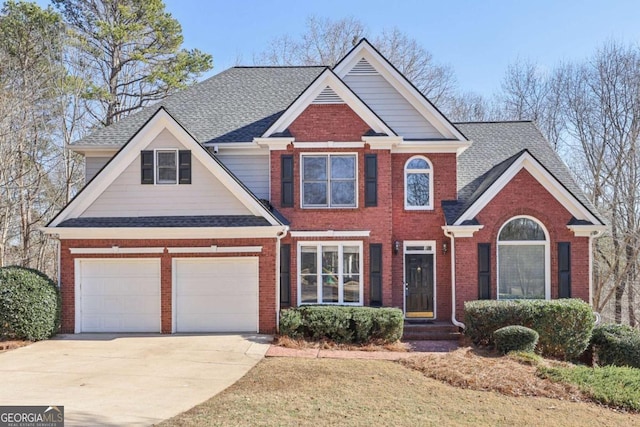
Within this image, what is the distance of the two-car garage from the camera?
12805 mm

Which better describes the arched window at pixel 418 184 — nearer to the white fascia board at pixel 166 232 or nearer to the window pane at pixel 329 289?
the window pane at pixel 329 289

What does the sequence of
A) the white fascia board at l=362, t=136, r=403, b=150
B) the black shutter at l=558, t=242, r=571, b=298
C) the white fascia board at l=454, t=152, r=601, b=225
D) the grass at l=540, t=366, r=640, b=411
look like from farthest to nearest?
the white fascia board at l=362, t=136, r=403, b=150 → the black shutter at l=558, t=242, r=571, b=298 → the white fascia board at l=454, t=152, r=601, b=225 → the grass at l=540, t=366, r=640, b=411

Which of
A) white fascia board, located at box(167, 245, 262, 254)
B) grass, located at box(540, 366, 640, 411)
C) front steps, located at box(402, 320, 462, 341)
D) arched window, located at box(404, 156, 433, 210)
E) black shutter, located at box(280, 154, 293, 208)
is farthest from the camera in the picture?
arched window, located at box(404, 156, 433, 210)

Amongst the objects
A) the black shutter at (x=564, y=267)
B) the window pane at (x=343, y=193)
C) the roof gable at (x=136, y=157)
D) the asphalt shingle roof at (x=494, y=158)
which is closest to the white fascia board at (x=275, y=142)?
the roof gable at (x=136, y=157)

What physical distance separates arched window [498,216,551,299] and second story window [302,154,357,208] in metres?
4.79

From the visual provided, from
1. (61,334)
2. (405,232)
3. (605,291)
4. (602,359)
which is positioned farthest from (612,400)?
(605,291)

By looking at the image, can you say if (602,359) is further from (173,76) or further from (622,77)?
(173,76)

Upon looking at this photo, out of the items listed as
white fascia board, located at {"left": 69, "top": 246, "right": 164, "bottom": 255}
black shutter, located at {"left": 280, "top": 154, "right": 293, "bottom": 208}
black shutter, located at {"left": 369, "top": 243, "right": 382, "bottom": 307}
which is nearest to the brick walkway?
black shutter, located at {"left": 369, "top": 243, "right": 382, "bottom": 307}

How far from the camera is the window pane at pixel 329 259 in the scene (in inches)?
544

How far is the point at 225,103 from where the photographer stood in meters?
16.5

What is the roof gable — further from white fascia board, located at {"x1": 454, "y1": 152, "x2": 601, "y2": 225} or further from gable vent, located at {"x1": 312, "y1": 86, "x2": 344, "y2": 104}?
white fascia board, located at {"x1": 454, "y1": 152, "x2": 601, "y2": 225}

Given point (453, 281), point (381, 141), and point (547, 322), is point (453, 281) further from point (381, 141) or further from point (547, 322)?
point (381, 141)

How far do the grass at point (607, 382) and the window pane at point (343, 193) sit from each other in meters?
6.86

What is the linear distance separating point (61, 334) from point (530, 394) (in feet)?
38.9
